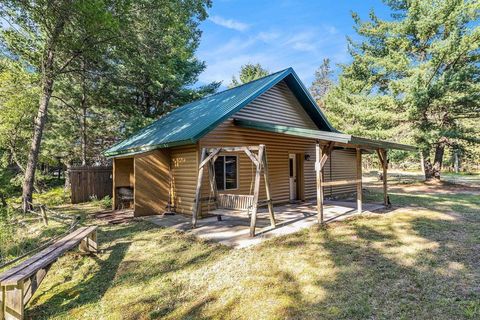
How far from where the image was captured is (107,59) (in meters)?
11.6

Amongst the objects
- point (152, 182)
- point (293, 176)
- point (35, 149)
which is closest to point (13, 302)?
point (152, 182)

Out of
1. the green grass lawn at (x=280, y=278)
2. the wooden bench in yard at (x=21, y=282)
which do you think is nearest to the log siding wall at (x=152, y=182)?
the green grass lawn at (x=280, y=278)

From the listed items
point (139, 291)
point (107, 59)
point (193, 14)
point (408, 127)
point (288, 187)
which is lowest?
point (139, 291)

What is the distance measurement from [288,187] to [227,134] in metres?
3.67

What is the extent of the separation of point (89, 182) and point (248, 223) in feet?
A: 30.6

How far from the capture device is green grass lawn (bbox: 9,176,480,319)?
11.3 feet

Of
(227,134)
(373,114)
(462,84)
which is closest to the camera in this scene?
(227,134)

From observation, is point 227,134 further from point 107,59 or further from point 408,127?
point 408,127

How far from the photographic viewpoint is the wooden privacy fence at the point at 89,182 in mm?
12938

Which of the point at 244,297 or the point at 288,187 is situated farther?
the point at 288,187

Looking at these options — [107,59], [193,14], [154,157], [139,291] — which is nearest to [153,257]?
[139,291]

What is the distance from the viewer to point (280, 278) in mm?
4238

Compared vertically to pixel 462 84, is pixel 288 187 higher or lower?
lower

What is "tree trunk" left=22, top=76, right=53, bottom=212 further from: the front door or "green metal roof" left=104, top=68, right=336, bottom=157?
the front door
